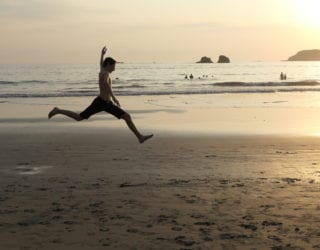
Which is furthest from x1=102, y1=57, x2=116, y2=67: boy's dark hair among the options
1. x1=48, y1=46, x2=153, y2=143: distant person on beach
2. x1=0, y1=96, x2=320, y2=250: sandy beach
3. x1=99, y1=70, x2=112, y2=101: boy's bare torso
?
x1=0, y1=96, x2=320, y2=250: sandy beach

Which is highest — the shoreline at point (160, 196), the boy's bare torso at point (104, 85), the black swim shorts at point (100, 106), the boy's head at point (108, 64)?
the boy's head at point (108, 64)

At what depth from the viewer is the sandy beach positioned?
5.68 metres

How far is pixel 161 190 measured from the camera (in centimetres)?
782

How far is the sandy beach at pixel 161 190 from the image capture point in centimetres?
568

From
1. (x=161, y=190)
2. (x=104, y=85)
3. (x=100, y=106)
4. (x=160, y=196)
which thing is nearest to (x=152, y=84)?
(x=100, y=106)

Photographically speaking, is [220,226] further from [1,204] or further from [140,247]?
[1,204]

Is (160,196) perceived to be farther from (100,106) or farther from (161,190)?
(100,106)

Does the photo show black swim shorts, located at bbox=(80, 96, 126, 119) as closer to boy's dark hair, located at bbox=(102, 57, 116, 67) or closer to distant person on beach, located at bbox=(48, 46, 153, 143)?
distant person on beach, located at bbox=(48, 46, 153, 143)

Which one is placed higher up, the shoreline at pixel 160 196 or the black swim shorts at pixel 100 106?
the black swim shorts at pixel 100 106

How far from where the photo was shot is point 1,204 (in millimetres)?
7039

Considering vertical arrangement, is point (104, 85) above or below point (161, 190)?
above

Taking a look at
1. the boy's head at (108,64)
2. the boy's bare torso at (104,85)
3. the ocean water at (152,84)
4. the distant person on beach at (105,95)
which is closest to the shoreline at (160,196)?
the distant person on beach at (105,95)

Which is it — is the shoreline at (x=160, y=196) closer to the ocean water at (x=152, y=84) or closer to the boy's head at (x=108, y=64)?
the boy's head at (x=108, y=64)

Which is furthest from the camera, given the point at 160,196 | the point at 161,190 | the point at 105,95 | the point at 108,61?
the point at 105,95
